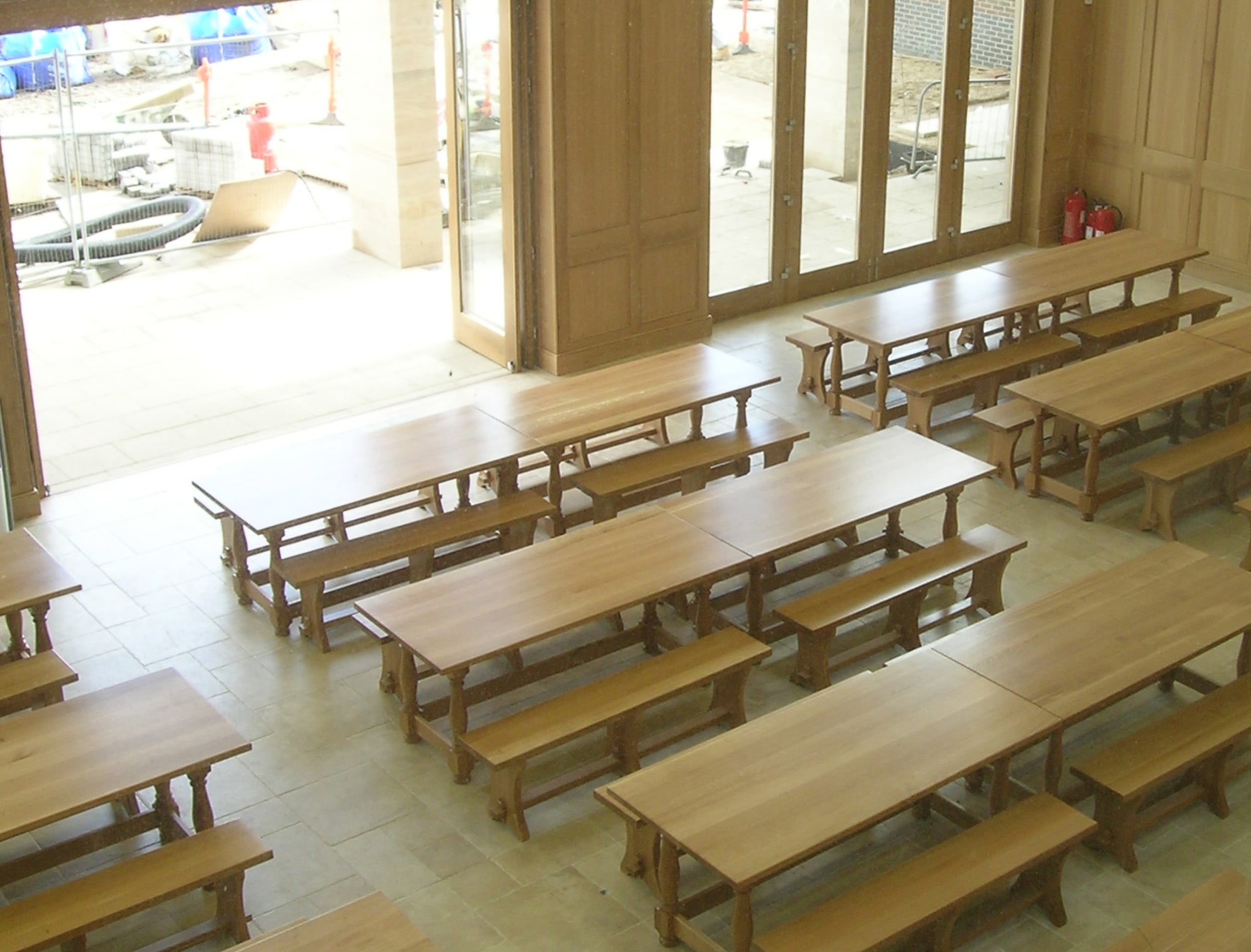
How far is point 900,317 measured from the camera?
29.1 ft

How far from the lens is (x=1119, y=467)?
8.62 m

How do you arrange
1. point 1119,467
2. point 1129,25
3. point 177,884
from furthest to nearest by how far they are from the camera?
point 1129,25 < point 1119,467 < point 177,884

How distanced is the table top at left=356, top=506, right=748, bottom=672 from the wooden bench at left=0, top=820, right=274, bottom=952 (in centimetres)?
96

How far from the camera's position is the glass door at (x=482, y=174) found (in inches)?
361

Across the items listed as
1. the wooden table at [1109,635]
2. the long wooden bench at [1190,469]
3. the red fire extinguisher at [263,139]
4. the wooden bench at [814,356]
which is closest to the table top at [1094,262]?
the wooden bench at [814,356]

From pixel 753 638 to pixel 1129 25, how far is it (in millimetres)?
6976

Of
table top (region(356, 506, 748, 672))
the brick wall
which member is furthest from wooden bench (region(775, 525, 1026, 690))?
the brick wall

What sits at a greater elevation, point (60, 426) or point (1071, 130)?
point (1071, 130)

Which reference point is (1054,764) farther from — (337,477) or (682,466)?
(337,477)

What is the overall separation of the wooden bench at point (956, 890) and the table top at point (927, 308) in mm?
3741

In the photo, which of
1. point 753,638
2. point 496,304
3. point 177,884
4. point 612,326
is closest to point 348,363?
point 496,304

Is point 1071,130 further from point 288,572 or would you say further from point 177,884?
point 177,884

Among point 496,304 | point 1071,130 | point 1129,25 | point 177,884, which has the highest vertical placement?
point 1129,25

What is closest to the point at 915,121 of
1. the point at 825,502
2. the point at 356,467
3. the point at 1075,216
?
the point at 1075,216
